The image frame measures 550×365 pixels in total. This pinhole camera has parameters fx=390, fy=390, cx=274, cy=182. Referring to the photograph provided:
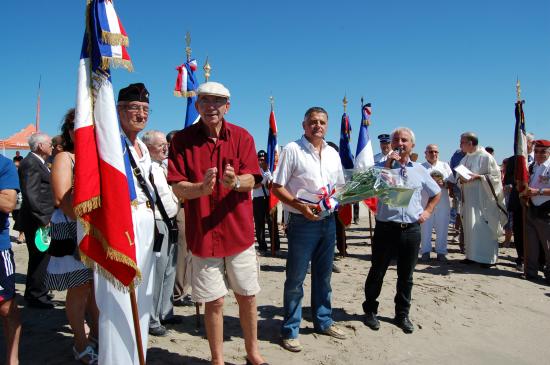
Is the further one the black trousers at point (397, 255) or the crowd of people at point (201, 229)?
the black trousers at point (397, 255)

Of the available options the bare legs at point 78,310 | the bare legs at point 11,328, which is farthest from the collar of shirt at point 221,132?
the bare legs at point 11,328

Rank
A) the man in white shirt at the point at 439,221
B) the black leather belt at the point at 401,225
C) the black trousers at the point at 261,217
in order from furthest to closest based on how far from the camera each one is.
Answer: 1. the black trousers at the point at 261,217
2. the man in white shirt at the point at 439,221
3. the black leather belt at the point at 401,225

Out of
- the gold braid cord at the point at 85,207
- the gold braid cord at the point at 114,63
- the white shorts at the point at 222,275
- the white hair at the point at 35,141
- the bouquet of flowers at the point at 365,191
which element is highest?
the gold braid cord at the point at 114,63

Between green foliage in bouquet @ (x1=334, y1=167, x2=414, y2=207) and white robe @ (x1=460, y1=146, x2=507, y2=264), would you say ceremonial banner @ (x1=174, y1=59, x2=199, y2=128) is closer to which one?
green foliage in bouquet @ (x1=334, y1=167, x2=414, y2=207)

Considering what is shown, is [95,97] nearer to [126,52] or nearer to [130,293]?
[126,52]

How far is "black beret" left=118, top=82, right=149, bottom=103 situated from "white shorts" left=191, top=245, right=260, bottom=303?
51.0 inches

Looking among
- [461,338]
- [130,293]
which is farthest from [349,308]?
[130,293]

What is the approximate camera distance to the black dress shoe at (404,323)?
14.0 ft

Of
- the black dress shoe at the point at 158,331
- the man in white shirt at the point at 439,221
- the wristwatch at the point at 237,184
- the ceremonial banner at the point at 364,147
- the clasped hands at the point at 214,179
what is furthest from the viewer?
the man in white shirt at the point at 439,221

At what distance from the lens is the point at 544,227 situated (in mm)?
6480

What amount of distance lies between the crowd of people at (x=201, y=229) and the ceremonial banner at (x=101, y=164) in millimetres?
226

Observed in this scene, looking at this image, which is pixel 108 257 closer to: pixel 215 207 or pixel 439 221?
pixel 215 207

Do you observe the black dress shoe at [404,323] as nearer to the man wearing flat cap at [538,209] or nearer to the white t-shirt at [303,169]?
the white t-shirt at [303,169]

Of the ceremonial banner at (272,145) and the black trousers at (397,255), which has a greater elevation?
the ceremonial banner at (272,145)
